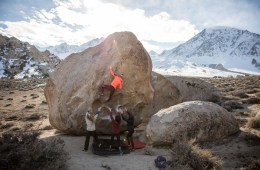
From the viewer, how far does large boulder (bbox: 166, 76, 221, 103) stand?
18.2 meters

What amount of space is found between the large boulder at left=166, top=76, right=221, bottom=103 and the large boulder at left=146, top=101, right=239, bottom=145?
675 cm

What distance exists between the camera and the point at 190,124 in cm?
1048

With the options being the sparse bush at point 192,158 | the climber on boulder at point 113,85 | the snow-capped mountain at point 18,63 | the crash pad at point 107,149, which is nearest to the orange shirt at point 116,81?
the climber on boulder at point 113,85

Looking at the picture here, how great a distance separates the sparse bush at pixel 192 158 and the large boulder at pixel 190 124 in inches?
50.3

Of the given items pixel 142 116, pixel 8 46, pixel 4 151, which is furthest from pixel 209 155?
pixel 8 46

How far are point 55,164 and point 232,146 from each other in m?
6.92

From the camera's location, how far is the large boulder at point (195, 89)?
18.2 metres

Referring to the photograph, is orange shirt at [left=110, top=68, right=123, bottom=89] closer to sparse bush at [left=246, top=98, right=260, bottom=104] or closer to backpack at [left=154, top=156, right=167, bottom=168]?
backpack at [left=154, top=156, right=167, bottom=168]

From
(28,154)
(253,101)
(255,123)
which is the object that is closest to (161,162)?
(28,154)

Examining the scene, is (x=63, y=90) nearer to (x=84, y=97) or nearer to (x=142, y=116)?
(x=84, y=97)

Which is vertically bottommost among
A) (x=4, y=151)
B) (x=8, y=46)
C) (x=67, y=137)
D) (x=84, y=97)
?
(x=67, y=137)

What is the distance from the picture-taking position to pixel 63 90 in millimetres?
12484

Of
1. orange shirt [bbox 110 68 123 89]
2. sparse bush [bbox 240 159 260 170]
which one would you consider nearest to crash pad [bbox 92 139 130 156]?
orange shirt [bbox 110 68 123 89]

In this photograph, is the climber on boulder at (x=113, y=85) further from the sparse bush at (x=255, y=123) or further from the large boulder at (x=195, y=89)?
the large boulder at (x=195, y=89)
